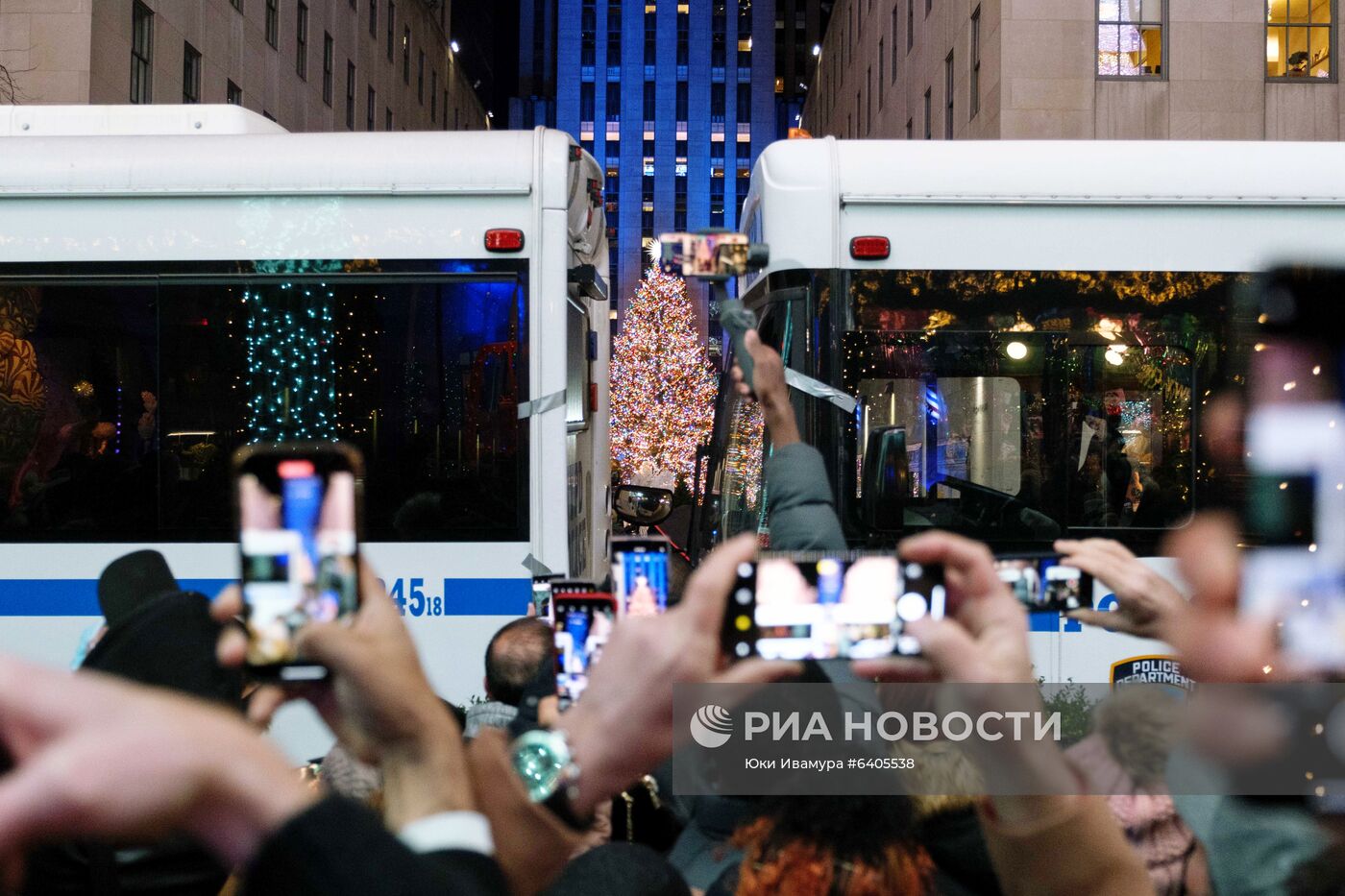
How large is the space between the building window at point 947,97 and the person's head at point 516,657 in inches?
908

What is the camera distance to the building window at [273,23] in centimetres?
2622

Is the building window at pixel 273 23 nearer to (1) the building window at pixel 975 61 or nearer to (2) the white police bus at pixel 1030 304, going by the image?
(1) the building window at pixel 975 61

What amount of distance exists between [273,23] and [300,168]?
24.1 meters

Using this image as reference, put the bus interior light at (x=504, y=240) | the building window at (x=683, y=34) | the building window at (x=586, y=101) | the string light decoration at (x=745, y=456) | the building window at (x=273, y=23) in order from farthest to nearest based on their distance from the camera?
the building window at (x=683, y=34)
the building window at (x=586, y=101)
the building window at (x=273, y=23)
the string light decoration at (x=745, y=456)
the bus interior light at (x=504, y=240)

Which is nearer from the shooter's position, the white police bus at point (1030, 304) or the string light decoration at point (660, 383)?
the white police bus at point (1030, 304)

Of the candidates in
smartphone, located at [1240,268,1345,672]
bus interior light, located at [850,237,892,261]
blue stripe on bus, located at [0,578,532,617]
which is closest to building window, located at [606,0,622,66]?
bus interior light, located at [850,237,892,261]

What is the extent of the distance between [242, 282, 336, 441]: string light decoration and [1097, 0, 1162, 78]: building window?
18379 millimetres

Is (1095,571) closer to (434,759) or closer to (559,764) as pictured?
(559,764)

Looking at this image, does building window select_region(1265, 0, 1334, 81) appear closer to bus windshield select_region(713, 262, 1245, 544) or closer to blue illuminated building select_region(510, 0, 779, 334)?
bus windshield select_region(713, 262, 1245, 544)

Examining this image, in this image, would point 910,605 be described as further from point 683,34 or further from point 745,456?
point 683,34

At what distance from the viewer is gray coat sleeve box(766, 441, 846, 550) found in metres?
2.25

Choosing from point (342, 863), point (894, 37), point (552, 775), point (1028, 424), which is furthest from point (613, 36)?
point (342, 863)

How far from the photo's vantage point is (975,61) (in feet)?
71.8

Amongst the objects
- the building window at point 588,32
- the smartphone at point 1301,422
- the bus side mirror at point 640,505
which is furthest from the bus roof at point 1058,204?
the building window at point 588,32
